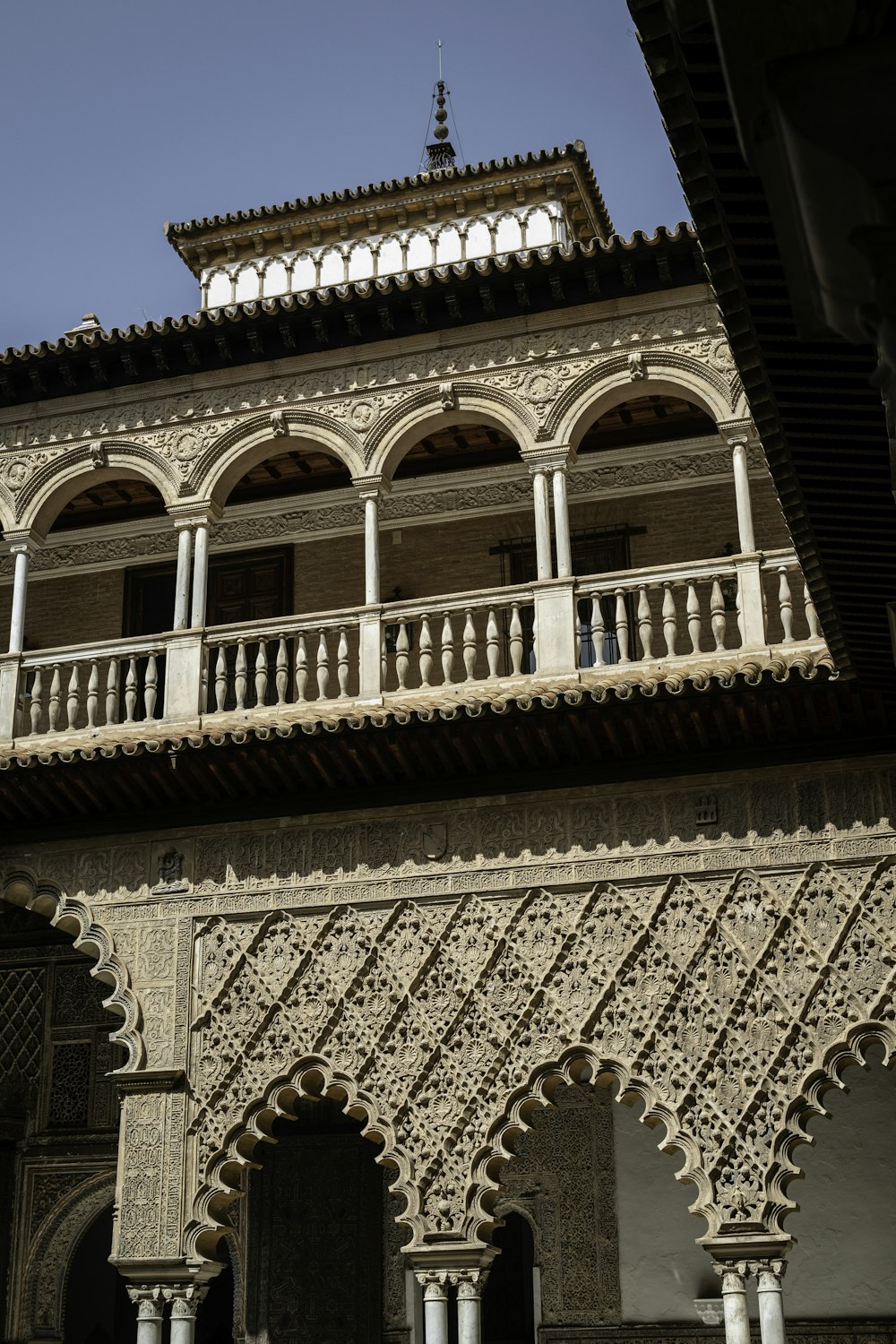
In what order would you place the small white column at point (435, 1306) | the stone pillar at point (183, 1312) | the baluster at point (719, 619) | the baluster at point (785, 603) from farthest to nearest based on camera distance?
the baluster at point (719, 619) → the baluster at point (785, 603) → the stone pillar at point (183, 1312) → the small white column at point (435, 1306)

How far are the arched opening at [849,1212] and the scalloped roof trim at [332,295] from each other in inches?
193

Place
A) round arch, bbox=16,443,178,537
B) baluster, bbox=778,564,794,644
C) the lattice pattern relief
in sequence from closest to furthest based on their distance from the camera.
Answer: the lattice pattern relief → baluster, bbox=778,564,794,644 → round arch, bbox=16,443,178,537

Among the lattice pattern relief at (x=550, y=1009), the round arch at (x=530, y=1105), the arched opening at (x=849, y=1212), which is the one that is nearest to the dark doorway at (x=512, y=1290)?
the arched opening at (x=849, y=1212)

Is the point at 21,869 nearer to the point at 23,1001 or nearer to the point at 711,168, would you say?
the point at 23,1001

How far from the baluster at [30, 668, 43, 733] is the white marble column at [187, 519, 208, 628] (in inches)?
40.4

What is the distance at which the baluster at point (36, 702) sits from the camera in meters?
9.99

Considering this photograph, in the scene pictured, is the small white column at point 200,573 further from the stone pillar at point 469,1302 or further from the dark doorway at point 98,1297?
the dark doorway at point 98,1297

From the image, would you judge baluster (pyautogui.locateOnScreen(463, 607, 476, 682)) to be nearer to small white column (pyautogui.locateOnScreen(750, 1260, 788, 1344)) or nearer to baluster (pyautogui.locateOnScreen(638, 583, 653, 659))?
baluster (pyautogui.locateOnScreen(638, 583, 653, 659))

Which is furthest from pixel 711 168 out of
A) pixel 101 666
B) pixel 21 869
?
pixel 101 666

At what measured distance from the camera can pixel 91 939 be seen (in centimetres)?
927

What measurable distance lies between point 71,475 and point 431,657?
277cm

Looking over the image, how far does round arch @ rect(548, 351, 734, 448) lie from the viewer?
9.70 meters

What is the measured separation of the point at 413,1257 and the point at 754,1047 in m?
2.00

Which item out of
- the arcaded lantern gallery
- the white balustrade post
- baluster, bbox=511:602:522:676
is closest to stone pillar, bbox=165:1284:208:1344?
the arcaded lantern gallery
